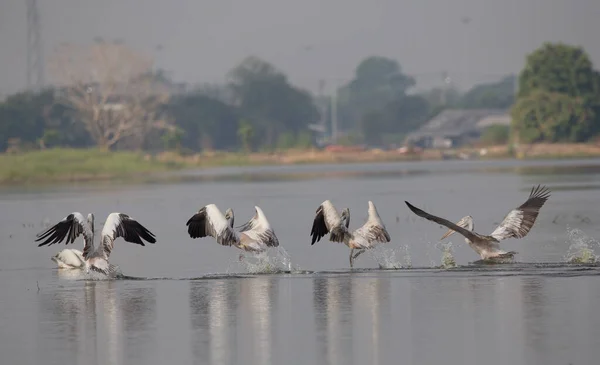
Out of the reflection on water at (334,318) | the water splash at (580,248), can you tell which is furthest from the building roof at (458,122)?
the reflection on water at (334,318)

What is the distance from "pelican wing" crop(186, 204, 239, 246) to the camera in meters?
19.1

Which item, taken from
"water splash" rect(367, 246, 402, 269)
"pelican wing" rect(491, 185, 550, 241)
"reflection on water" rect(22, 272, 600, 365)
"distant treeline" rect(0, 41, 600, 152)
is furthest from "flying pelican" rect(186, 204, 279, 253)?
"distant treeline" rect(0, 41, 600, 152)

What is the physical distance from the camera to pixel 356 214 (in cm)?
3198

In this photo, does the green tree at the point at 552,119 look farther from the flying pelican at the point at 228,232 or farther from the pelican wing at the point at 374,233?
the flying pelican at the point at 228,232

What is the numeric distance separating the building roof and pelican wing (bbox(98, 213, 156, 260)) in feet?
393

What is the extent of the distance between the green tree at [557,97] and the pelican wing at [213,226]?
76.7 meters

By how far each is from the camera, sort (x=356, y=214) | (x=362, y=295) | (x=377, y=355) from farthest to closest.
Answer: (x=356, y=214) < (x=362, y=295) < (x=377, y=355)

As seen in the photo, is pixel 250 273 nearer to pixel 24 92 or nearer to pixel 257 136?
pixel 24 92

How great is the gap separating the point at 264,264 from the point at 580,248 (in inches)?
204

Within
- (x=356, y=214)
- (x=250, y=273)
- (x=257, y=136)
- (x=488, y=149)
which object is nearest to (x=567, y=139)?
(x=488, y=149)

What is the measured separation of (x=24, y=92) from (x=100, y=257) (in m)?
101

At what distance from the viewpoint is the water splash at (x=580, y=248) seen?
1959 cm

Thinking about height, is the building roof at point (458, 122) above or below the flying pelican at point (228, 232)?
above

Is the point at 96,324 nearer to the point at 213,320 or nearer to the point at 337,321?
the point at 213,320
